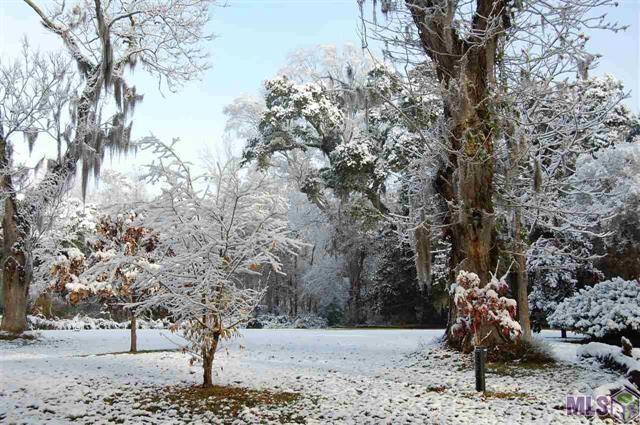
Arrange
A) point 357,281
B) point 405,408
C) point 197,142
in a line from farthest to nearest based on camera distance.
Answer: point 197,142, point 357,281, point 405,408

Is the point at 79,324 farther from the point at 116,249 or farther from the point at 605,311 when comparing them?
the point at 605,311

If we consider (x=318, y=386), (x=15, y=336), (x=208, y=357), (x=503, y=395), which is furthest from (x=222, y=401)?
(x=15, y=336)

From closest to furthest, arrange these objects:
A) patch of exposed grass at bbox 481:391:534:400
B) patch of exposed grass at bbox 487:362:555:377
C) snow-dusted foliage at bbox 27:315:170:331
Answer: patch of exposed grass at bbox 481:391:534:400
patch of exposed grass at bbox 487:362:555:377
snow-dusted foliage at bbox 27:315:170:331

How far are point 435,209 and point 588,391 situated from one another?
4.70 m

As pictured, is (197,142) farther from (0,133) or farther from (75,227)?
(0,133)

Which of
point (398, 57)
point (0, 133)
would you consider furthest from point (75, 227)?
point (398, 57)

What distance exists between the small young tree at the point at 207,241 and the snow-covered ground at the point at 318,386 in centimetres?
38

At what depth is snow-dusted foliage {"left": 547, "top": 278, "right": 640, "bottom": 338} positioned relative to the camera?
8.93m

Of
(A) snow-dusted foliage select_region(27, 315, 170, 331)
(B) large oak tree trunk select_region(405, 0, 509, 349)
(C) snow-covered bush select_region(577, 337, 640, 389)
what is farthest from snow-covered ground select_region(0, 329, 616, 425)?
(A) snow-dusted foliage select_region(27, 315, 170, 331)

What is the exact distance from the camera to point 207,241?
570cm

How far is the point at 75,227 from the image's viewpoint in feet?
59.0

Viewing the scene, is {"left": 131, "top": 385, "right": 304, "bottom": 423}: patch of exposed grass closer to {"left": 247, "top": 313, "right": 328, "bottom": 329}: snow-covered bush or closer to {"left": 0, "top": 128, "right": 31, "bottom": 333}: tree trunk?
{"left": 0, "top": 128, "right": 31, "bottom": 333}: tree trunk

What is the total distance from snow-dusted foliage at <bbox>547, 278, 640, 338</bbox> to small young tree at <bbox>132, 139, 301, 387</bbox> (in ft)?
21.4

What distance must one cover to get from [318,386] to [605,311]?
5.87m
